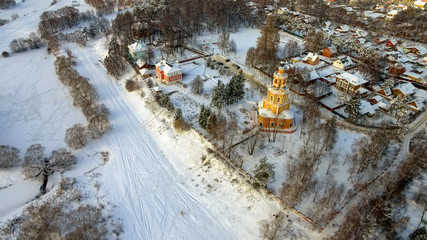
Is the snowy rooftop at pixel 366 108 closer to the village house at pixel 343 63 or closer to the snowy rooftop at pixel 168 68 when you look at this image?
the village house at pixel 343 63

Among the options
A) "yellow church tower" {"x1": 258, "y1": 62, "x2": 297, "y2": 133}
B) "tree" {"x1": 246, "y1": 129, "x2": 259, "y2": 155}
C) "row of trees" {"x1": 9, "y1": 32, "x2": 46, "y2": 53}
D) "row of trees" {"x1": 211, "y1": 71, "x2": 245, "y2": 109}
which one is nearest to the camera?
"tree" {"x1": 246, "y1": 129, "x2": 259, "y2": 155}

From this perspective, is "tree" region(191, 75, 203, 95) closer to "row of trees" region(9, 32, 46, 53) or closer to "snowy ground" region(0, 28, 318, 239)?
"snowy ground" region(0, 28, 318, 239)

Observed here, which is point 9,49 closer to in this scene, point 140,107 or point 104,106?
point 104,106

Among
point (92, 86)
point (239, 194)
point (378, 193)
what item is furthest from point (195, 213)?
point (92, 86)

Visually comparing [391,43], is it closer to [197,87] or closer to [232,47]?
[232,47]

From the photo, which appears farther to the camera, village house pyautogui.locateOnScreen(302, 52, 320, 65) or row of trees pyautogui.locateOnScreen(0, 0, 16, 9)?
row of trees pyautogui.locateOnScreen(0, 0, 16, 9)

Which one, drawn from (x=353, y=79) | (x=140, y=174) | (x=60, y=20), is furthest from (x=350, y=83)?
(x=60, y=20)

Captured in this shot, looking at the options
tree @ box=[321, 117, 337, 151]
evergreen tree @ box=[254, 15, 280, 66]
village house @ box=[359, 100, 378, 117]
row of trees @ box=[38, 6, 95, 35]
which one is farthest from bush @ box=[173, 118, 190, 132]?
row of trees @ box=[38, 6, 95, 35]

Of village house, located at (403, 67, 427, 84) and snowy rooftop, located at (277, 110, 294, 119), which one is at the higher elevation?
snowy rooftop, located at (277, 110, 294, 119)
